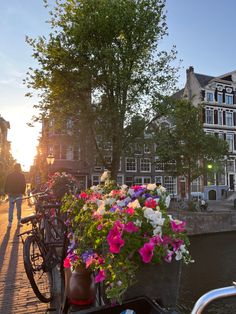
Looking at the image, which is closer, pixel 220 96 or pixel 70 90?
pixel 70 90

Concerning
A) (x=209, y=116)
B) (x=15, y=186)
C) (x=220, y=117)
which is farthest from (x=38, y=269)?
(x=220, y=117)

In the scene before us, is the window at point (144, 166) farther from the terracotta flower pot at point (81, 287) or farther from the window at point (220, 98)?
the terracotta flower pot at point (81, 287)

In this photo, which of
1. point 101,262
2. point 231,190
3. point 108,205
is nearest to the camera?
point 101,262

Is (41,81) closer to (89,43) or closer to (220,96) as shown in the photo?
(89,43)

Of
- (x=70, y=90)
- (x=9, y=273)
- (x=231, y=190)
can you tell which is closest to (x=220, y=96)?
(x=231, y=190)

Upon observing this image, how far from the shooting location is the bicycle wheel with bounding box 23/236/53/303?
3.96 metres

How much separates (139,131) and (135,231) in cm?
1655

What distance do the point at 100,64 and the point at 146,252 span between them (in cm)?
1616

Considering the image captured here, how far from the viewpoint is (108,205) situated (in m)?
2.62

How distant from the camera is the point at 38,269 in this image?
4562 millimetres

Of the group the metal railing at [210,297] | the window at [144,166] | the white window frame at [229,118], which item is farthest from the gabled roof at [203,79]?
the metal railing at [210,297]

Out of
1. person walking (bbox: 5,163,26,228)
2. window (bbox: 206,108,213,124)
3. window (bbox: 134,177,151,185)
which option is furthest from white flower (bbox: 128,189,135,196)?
window (bbox: 206,108,213,124)

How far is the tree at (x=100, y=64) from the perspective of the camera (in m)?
16.8

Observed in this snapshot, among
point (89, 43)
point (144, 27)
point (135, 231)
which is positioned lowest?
point (135, 231)
